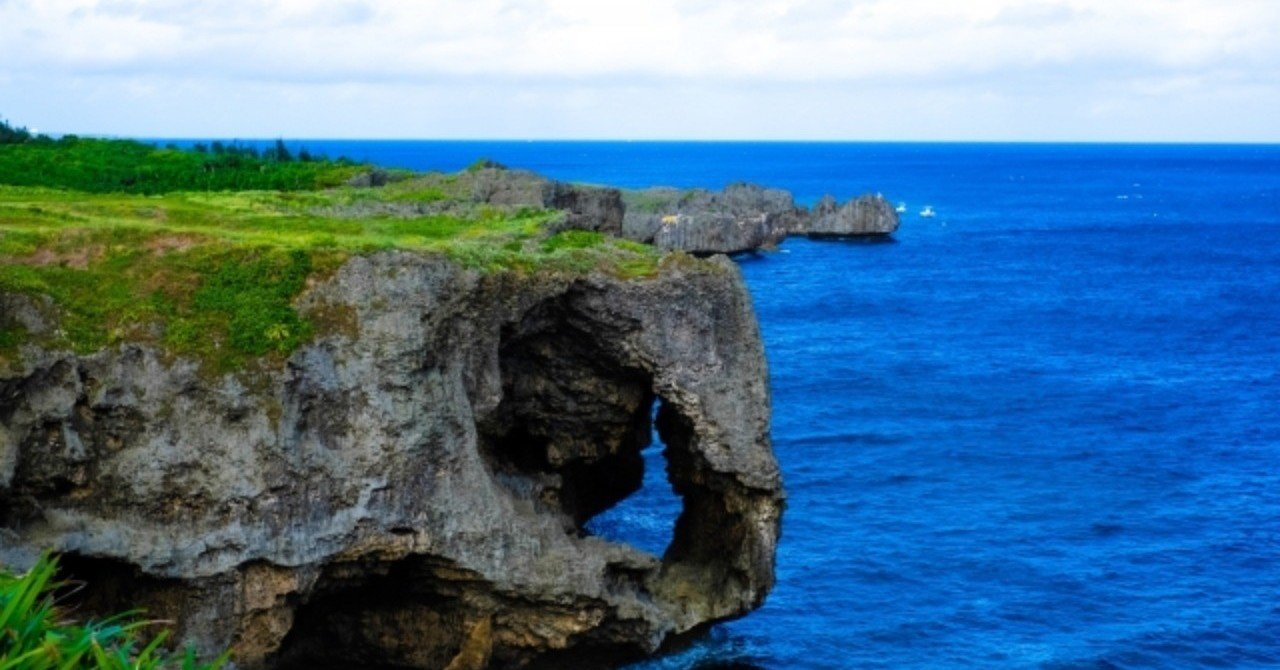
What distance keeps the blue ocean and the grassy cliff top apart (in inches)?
395

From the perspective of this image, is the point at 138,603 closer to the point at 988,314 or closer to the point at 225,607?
the point at 225,607

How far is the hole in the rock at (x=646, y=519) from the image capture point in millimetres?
42875

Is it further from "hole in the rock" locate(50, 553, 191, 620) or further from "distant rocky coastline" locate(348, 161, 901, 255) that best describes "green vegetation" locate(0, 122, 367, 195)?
"hole in the rock" locate(50, 553, 191, 620)

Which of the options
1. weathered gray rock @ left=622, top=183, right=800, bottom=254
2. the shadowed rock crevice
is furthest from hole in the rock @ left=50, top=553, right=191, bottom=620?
weathered gray rock @ left=622, top=183, right=800, bottom=254

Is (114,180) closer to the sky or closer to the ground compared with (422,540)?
closer to the sky

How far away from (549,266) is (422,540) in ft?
20.5

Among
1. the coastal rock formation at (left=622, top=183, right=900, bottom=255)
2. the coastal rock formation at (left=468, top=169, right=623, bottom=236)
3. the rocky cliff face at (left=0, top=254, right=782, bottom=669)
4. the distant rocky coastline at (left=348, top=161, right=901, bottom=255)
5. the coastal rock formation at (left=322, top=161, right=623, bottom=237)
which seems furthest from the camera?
the coastal rock formation at (left=622, top=183, right=900, bottom=255)

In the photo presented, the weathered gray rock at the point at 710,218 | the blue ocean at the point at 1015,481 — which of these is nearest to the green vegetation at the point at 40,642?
the blue ocean at the point at 1015,481

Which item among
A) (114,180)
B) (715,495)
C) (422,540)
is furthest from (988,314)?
(422,540)

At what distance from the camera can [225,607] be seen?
27031mm

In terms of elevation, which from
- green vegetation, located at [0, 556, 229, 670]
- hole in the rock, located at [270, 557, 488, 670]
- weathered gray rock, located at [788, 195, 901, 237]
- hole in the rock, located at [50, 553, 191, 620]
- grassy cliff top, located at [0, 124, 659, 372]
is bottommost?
hole in the rock, located at [270, 557, 488, 670]

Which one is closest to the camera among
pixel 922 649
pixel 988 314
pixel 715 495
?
pixel 715 495

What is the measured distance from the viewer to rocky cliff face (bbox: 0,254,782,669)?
86.4ft

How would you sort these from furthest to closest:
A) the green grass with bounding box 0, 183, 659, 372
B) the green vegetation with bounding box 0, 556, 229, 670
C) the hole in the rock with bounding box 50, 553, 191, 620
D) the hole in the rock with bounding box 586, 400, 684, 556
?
the hole in the rock with bounding box 586, 400, 684, 556
the green grass with bounding box 0, 183, 659, 372
the hole in the rock with bounding box 50, 553, 191, 620
the green vegetation with bounding box 0, 556, 229, 670
